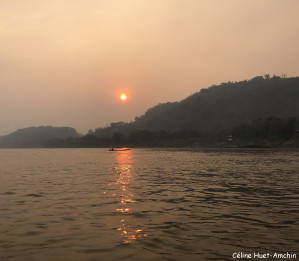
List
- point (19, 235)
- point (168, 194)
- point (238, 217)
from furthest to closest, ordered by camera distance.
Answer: point (168, 194), point (238, 217), point (19, 235)

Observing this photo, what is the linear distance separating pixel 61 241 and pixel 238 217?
11238 millimetres

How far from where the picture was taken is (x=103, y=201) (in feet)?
89.0

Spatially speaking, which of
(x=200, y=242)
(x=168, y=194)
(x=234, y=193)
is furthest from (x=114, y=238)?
(x=234, y=193)

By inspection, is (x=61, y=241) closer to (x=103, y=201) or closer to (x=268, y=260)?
(x=268, y=260)

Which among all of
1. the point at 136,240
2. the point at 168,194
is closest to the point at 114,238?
the point at 136,240

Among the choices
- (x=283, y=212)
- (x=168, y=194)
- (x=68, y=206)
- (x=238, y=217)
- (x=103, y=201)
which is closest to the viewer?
(x=238, y=217)

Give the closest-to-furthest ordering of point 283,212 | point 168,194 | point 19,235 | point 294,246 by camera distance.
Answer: point 294,246
point 19,235
point 283,212
point 168,194

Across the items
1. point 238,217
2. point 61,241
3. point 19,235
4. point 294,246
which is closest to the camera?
point 294,246

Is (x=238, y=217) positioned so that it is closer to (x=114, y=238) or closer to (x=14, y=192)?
(x=114, y=238)

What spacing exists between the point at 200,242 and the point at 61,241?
6804 mm

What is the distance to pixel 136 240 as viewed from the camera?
52.2ft

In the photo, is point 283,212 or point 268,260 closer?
point 268,260

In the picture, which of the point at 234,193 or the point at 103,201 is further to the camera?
the point at 234,193

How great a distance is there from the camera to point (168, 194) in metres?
30.8
